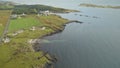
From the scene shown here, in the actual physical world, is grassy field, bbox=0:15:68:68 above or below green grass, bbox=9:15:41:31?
below

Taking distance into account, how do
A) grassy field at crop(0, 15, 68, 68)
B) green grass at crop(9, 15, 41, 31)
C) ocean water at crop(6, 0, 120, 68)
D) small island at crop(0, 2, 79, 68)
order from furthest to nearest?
1. green grass at crop(9, 15, 41, 31)
2. ocean water at crop(6, 0, 120, 68)
3. small island at crop(0, 2, 79, 68)
4. grassy field at crop(0, 15, 68, 68)

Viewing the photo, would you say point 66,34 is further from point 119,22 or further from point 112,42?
point 119,22

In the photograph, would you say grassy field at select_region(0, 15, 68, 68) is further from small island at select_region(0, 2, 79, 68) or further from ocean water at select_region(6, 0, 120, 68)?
ocean water at select_region(6, 0, 120, 68)

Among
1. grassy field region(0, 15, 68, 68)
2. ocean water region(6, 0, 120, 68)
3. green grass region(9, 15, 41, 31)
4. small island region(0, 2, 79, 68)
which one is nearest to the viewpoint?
grassy field region(0, 15, 68, 68)

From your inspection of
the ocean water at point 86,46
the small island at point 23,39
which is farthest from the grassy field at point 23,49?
the ocean water at point 86,46

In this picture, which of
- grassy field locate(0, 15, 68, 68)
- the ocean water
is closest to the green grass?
grassy field locate(0, 15, 68, 68)

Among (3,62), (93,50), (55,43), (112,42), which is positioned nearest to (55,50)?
(55,43)

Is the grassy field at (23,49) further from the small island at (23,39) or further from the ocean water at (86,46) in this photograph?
the ocean water at (86,46)

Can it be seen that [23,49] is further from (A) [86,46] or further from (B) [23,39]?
(A) [86,46]
